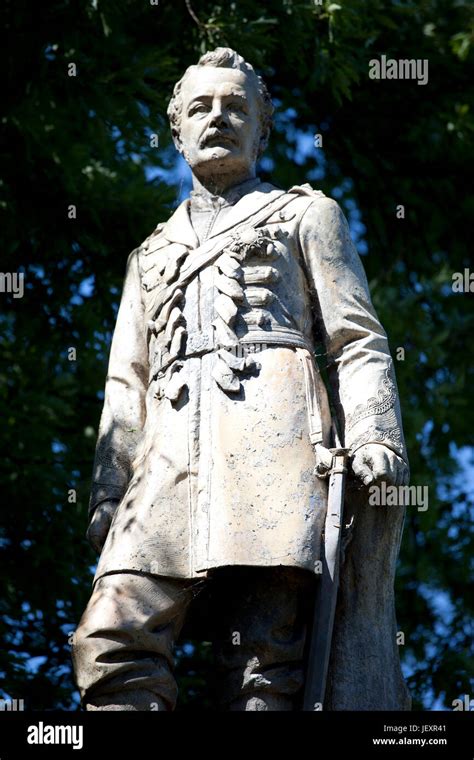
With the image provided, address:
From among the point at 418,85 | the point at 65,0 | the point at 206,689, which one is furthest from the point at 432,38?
the point at 206,689

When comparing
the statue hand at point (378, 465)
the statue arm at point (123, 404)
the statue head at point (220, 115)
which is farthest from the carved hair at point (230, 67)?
the statue hand at point (378, 465)

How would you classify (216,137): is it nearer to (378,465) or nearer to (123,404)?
(123,404)

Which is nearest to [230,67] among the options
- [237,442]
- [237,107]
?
[237,107]

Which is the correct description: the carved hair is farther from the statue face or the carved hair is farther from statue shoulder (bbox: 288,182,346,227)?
statue shoulder (bbox: 288,182,346,227)

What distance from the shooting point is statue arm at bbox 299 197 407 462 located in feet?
25.2

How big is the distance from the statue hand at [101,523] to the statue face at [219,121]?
4.73 ft

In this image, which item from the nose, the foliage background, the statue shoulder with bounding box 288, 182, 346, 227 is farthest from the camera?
the foliage background

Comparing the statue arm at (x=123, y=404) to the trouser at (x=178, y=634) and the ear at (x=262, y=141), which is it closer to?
the trouser at (x=178, y=634)

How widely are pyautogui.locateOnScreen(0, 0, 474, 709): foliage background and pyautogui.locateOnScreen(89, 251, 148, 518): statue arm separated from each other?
376cm

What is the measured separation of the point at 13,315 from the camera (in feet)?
42.0

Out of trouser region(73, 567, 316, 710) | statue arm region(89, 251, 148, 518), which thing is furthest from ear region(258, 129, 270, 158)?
trouser region(73, 567, 316, 710)

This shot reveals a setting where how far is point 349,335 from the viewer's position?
25.9ft

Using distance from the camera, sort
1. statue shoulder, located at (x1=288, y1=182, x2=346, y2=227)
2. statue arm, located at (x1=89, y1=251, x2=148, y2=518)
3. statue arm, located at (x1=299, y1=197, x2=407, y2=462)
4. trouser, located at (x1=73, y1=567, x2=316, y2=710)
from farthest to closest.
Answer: statue shoulder, located at (x1=288, y1=182, x2=346, y2=227) < statue arm, located at (x1=89, y1=251, x2=148, y2=518) < statue arm, located at (x1=299, y1=197, x2=407, y2=462) < trouser, located at (x1=73, y1=567, x2=316, y2=710)

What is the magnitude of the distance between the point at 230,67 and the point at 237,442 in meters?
1.69
